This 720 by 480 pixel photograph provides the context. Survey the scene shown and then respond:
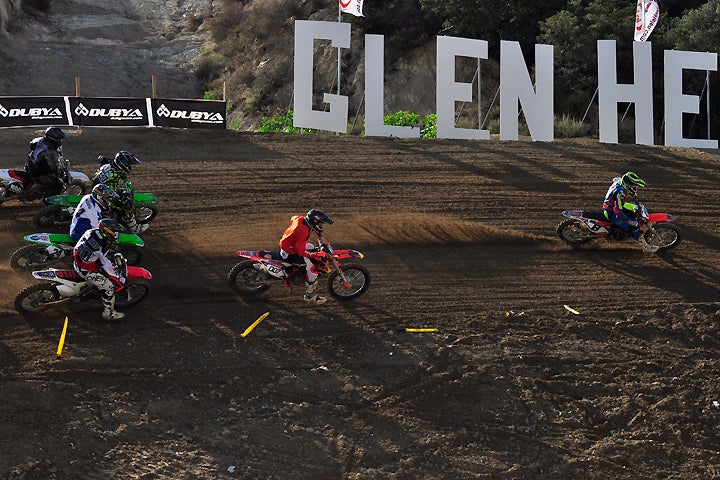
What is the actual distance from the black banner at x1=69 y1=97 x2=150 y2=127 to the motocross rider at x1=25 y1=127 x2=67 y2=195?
6.49 meters

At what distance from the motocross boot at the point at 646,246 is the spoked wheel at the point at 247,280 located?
685 cm

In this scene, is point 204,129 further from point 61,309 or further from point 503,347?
point 503,347

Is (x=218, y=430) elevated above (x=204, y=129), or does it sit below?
below

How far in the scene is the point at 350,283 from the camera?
1277 cm

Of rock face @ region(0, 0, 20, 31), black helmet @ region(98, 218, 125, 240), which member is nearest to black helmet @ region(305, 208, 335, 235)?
black helmet @ region(98, 218, 125, 240)

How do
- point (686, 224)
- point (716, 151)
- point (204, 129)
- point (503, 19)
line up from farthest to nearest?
point (503, 19) → point (716, 151) → point (204, 129) → point (686, 224)

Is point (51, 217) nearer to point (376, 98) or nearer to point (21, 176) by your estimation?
point (21, 176)

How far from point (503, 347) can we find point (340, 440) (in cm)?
322

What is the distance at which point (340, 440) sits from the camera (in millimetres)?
9719

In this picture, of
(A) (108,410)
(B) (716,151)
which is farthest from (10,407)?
(B) (716,151)

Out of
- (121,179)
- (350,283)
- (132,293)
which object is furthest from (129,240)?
(350,283)

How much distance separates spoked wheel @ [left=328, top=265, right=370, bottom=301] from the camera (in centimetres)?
1263

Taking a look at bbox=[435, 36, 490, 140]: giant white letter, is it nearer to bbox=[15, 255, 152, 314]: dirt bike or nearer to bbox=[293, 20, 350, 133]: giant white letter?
bbox=[293, 20, 350, 133]: giant white letter

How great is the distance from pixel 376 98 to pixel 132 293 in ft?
43.0
